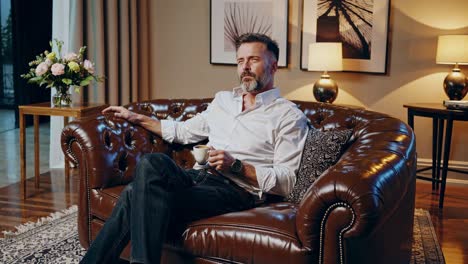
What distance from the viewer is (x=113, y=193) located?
2463 millimetres

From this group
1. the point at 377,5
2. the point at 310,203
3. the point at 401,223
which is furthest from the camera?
the point at 377,5

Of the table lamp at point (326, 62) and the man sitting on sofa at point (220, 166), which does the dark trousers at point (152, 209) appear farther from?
the table lamp at point (326, 62)

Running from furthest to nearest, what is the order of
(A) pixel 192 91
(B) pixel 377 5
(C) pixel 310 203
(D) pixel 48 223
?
(A) pixel 192 91
(B) pixel 377 5
(D) pixel 48 223
(C) pixel 310 203

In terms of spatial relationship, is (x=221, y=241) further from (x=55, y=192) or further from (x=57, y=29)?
(x=57, y=29)

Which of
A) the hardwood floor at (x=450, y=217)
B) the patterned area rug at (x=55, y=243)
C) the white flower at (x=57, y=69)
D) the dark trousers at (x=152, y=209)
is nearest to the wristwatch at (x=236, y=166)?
the dark trousers at (x=152, y=209)

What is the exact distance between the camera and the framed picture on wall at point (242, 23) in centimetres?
482

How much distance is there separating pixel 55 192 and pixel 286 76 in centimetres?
218

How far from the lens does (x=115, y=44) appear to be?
5.00 metres

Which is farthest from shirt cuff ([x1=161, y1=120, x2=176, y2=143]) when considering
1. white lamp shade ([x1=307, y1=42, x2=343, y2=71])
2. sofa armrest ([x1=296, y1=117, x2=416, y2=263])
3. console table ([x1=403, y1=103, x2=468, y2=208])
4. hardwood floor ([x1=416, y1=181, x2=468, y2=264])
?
console table ([x1=403, y1=103, x2=468, y2=208])

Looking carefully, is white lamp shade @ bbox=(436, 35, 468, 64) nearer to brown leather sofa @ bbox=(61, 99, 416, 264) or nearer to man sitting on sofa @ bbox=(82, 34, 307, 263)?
brown leather sofa @ bbox=(61, 99, 416, 264)

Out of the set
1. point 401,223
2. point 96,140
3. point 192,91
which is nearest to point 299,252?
point 401,223

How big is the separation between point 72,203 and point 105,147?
1.37 meters

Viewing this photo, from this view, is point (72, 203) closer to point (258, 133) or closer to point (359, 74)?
point (258, 133)

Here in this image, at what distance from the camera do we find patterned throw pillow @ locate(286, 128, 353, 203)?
234 centimetres
